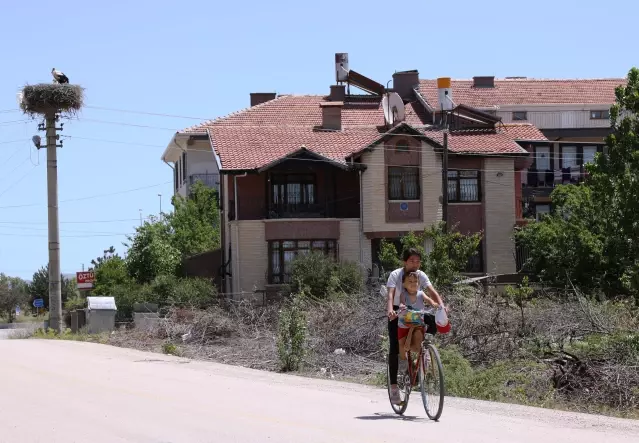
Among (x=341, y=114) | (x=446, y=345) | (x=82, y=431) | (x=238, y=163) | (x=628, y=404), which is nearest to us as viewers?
(x=82, y=431)

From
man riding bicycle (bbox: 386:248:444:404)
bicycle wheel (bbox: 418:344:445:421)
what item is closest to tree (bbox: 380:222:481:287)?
man riding bicycle (bbox: 386:248:444:404)

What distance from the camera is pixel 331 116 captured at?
51.0 meters

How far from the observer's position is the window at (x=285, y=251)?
45000 mm

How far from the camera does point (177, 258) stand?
178 ft

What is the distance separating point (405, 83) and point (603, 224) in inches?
987

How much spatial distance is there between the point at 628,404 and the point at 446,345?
6.33m

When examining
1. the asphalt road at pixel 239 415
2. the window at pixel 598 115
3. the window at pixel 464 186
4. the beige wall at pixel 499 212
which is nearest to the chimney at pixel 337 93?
the window at pixel 464 186

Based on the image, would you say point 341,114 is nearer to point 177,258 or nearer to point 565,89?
point 177,258

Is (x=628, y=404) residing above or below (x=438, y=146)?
below

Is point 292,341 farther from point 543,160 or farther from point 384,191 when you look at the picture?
point 543,160

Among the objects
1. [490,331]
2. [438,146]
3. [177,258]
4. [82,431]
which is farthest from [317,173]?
[82,431]

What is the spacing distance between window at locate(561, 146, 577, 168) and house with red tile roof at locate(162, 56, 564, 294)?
14370 mm

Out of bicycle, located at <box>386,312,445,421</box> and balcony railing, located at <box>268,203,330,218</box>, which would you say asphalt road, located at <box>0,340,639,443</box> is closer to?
bicycle, located at <box>386,312,445,421</box>

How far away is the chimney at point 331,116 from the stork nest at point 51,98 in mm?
13961
